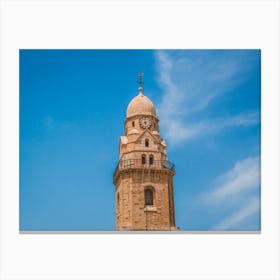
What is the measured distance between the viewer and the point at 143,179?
26547mm

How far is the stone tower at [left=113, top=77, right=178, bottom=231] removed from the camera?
2605 cm

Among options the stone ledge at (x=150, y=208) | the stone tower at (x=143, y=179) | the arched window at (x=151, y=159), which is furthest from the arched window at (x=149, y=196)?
the arched window at (x=151, y=159)

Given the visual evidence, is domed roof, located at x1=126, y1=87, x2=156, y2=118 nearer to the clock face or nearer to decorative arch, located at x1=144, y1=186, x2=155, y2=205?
the clock face

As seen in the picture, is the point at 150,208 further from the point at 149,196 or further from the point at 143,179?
the point at 143,179

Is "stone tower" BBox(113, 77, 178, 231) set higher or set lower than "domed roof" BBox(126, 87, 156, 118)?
lower

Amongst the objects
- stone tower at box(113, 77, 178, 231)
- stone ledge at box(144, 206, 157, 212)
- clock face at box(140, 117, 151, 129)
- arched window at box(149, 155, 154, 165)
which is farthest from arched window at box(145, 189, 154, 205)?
clock face at box(140, 117, 151, 129)

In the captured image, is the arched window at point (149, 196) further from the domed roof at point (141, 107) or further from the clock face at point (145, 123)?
the domed roof at point (141, 107)

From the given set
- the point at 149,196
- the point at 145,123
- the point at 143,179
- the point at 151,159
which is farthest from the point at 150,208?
the point at 145,123
